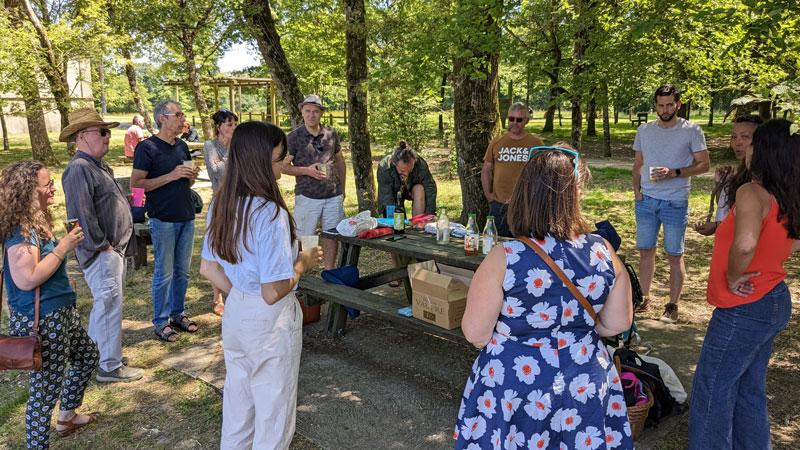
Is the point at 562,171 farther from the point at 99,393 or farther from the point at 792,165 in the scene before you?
the point at 99,393

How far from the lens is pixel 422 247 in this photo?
424cm

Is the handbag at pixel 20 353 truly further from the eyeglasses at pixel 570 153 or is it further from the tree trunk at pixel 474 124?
the tree trunk at pixel 474 124

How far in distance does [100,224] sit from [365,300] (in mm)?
1945

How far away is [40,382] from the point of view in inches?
120

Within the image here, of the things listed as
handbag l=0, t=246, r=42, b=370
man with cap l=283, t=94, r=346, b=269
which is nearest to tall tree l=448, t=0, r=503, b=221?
man with cap l=283, t=94, r=346, b=269

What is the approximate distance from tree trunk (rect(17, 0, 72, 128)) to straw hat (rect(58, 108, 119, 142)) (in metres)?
9.31

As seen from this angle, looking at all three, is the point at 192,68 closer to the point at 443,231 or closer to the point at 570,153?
the point at 443,231

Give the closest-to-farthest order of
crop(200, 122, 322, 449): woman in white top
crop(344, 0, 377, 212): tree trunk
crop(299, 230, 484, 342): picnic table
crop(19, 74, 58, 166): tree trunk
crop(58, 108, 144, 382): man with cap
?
1. crop(200, 122, 322, 449): woman in white top
2. crop(58, 108, 144, 382): man with cap
3. crop(299, 230, 484, 342): picnic table
4. crop(344, 0, 377, 212): tree trunk
5. crop(19, 74, 58, 166): tree trunk

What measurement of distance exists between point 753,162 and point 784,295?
2.15 ft

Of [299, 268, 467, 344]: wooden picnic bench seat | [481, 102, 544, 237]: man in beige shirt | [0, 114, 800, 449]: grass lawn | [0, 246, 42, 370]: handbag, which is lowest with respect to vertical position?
[0, 114, 800, 449]: grass lawn

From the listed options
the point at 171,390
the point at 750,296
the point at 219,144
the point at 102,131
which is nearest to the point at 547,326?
the point at 750,296

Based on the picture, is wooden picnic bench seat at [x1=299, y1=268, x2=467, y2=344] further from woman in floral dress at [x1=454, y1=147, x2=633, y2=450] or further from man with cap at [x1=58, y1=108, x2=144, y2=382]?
man with cap at [x1=58, y1=108, x2=144, y2=382]

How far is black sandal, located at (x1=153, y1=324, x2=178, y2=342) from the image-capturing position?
473 centimetres

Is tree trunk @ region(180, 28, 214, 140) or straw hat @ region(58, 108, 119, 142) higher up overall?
tree trunk @ region(180, 28, 214, 140)
